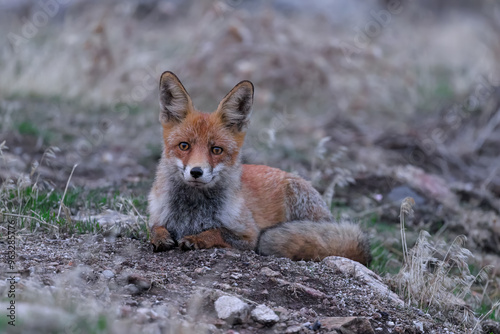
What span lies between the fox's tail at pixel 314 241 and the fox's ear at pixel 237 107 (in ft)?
3.26

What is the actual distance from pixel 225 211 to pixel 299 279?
0.95 meters

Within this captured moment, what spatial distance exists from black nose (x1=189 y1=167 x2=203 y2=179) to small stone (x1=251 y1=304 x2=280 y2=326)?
120 cm

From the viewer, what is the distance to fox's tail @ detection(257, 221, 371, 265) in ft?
15.6

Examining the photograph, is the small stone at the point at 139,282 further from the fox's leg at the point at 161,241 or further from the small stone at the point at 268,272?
the small stone at the point at 268,272

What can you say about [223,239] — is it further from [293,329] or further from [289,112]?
[289,112]

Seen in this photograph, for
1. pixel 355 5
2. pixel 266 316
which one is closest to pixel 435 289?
pixel 266 316

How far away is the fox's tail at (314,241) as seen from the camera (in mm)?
4746

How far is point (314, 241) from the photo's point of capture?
480 cm

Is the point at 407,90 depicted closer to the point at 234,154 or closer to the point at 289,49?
the point at 289,49

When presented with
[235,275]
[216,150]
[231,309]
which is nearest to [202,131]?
Result: [216,150]

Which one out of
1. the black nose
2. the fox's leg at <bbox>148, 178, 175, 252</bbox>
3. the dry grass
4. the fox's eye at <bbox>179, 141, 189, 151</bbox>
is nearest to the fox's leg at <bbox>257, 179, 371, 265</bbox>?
the dry grass

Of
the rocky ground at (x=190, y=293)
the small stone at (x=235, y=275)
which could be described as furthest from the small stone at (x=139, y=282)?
the small stone at (x=235, y=275)

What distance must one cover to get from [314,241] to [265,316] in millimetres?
1403

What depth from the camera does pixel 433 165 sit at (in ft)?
30.6
